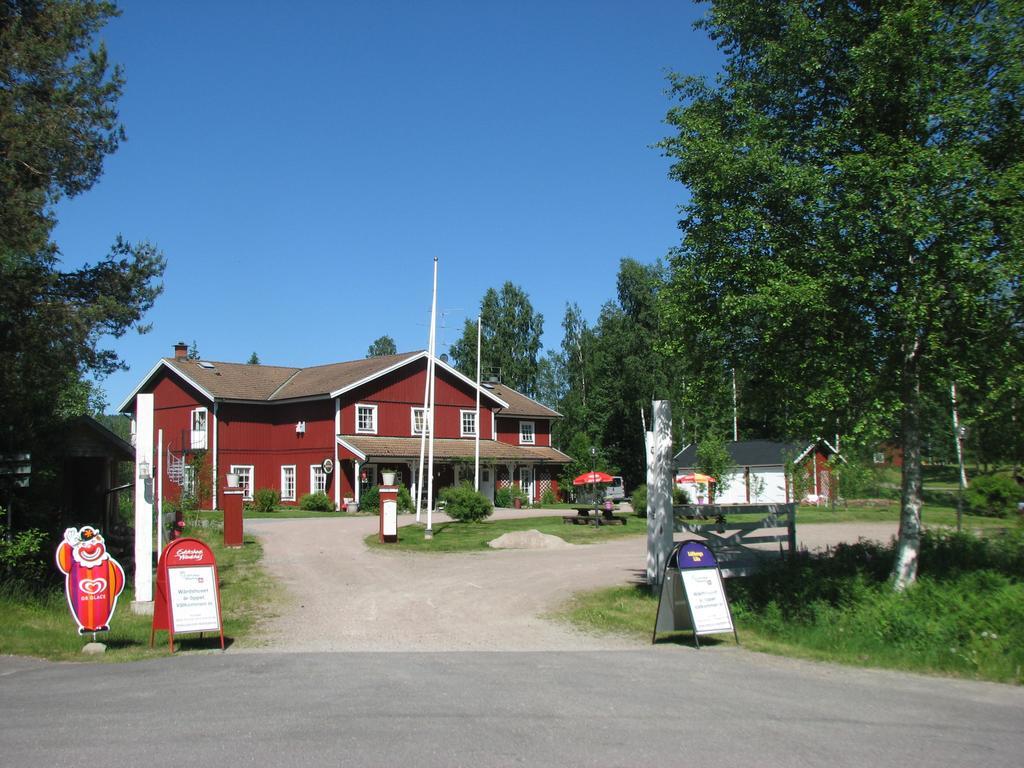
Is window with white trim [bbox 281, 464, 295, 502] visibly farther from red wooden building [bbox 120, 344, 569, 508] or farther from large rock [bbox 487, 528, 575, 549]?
large rock [bbox 487, 528, 575, 549]

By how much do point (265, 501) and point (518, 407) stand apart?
15660 mm

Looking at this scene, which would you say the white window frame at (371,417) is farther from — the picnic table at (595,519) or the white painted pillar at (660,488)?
the white painted pillar at (660,488)

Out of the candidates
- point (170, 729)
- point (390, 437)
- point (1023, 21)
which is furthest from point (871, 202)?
point (390, 437)

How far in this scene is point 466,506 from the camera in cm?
3028

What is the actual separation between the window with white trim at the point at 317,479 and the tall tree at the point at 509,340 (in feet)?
107

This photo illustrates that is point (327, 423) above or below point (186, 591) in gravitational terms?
above

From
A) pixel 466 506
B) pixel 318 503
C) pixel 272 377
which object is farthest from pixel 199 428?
pixel 466 506

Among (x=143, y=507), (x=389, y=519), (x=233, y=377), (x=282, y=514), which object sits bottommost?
(x=282, y=514)

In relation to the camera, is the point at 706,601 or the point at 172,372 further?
the point at 172,372

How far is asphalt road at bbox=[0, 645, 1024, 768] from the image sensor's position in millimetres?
6039

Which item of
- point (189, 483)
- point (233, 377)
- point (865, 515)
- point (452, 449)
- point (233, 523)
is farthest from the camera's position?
point (233, 377)

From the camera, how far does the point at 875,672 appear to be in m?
9.52

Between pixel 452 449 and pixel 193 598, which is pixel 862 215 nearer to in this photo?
pixel 193 598

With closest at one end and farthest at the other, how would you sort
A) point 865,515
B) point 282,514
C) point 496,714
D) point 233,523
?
point 496,714, point 233,523, point 282,514, point 865,515
